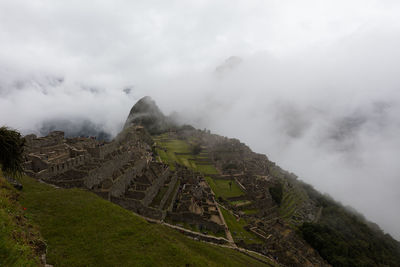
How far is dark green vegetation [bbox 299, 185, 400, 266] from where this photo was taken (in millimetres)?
51531

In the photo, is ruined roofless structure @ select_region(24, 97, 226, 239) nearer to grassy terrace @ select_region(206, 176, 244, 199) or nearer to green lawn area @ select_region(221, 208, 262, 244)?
green lawn area @ select_region(221, 208, 262, 244)

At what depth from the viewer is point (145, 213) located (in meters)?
29.3

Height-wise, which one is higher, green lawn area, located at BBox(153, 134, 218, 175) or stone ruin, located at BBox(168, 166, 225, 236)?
green lawn area, located at BBox(153, 134, 218, 175)

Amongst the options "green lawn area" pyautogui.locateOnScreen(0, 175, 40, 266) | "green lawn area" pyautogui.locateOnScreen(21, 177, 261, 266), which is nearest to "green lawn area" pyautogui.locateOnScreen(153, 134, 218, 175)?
"green lawn area" pyautogui.locateOnScreen(21, 177, 261, 266)

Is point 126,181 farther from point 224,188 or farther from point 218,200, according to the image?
point 224,188

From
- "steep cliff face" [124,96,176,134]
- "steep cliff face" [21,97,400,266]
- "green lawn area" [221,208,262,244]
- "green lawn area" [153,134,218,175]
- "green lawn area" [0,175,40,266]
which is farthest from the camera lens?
"steep cliff face" [124,96,176,134]

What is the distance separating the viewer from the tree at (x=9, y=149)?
613 inches

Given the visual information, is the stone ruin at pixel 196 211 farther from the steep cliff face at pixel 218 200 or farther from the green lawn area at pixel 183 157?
the green lawn area at pixel 183 157

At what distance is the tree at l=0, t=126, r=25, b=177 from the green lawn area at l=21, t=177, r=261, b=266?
2.77m

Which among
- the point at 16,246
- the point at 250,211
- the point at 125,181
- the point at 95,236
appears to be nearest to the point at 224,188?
the point at 250,211

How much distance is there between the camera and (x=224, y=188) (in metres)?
62.6

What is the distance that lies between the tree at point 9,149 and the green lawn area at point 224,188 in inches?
1799

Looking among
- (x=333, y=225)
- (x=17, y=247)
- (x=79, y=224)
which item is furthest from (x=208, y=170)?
(x=17, y=247)

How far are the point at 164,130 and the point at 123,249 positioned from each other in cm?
13647
